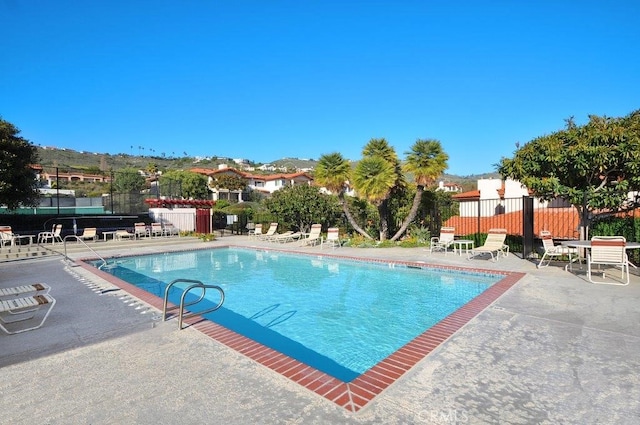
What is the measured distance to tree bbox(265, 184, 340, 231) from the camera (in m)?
18.4

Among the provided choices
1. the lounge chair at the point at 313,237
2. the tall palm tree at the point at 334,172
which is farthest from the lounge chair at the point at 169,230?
the tall palm tree at the point at 334,172

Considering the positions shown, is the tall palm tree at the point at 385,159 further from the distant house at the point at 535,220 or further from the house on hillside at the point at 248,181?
the house on hillside at the point at 248,181

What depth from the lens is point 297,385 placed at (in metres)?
2.93

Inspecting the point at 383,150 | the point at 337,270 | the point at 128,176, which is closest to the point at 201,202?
the point at 383,150

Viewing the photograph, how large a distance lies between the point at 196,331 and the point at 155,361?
0.89 m

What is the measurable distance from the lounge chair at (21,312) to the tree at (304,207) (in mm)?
13534

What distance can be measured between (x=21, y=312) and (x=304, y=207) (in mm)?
14095

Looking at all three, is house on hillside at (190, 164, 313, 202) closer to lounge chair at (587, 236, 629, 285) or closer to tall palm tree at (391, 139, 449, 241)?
tall palm tree at (391, 139, 449, 241)

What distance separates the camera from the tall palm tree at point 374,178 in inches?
556

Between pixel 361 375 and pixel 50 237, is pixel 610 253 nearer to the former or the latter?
pixel 361 375

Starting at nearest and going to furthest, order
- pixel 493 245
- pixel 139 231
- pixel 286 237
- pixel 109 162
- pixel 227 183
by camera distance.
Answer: pixel 493 245, pixel 286 237, pixel 139 231, pixel 227 183, pixel 109 162

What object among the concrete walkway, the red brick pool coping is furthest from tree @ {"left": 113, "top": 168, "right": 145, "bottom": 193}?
the red brick pool coping

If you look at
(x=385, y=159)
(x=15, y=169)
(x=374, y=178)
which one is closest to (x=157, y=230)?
(x=15, y=169)

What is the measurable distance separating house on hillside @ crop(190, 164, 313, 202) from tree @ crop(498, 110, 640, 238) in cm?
4784
